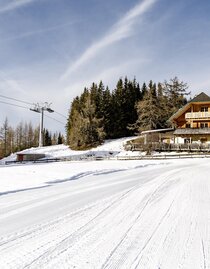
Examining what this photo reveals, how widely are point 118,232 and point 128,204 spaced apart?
8.36ft

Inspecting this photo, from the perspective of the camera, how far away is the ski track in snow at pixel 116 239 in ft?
12.6

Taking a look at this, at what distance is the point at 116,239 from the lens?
4750mm

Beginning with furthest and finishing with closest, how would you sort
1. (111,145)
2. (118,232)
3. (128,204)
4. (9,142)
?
(9,142) < (111,145) < (128,204) < (118,232)

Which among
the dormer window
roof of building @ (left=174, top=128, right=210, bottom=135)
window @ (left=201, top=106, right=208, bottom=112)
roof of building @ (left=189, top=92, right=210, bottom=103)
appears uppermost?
roof of building @ (left=189, top=92, right=210, bottom=103)

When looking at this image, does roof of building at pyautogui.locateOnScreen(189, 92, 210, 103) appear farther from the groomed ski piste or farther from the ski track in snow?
the ski track in snow

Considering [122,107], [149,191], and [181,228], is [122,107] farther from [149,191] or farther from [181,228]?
[181,228]

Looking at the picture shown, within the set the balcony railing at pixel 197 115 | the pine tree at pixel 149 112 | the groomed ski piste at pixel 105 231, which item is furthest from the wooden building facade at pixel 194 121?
the groomed ski piste at pixel 105 231

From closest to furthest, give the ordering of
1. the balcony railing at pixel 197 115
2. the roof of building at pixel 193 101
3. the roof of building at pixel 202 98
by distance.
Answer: the balcony railing at pixel 197 115 → the roof of building at pixel 193 101 → the roof of building at pixel 202 98

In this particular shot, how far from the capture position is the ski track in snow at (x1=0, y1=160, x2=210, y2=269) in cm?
385

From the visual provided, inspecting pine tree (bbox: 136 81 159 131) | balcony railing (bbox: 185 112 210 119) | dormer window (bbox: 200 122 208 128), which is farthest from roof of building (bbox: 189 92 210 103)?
pine tree (bbox: 136 81 159 131)

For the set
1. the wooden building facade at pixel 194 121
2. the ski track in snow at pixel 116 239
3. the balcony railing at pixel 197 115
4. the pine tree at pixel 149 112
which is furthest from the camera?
the pine tree at pixel 149 112

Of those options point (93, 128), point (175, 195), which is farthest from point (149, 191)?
point (93, 128)

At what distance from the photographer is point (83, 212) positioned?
264 inches

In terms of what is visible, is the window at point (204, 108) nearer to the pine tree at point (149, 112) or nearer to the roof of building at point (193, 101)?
the roof of building at point (193, 101)
